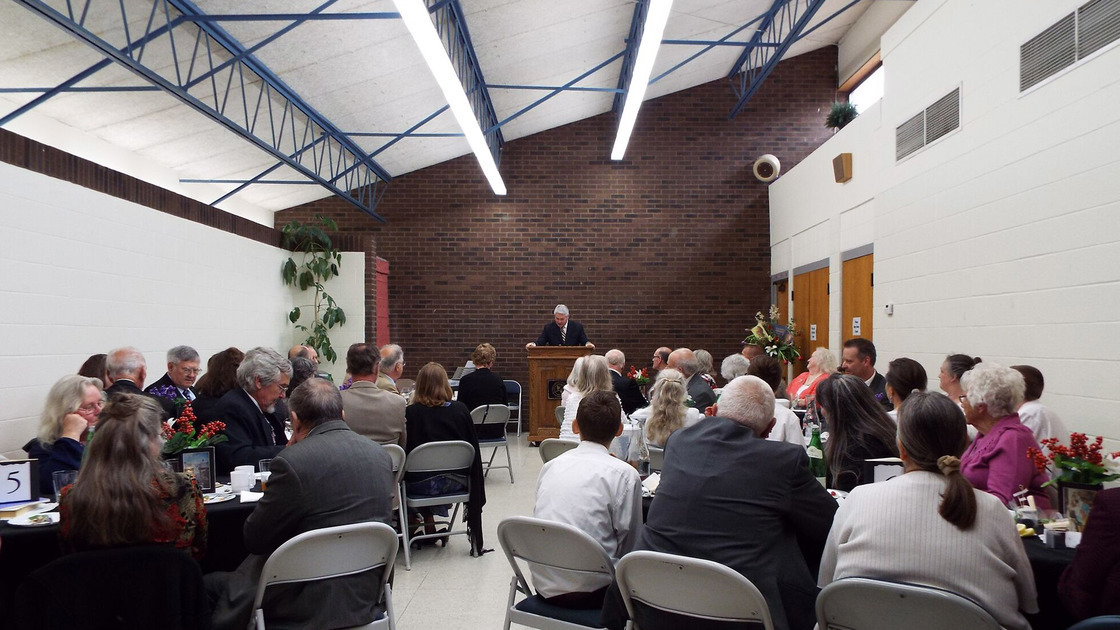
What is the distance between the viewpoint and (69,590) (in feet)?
6.57

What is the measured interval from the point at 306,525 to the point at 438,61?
357 cm

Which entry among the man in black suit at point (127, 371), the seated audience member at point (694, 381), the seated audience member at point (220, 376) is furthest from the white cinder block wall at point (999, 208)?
the man in black suit at point (127, 371)

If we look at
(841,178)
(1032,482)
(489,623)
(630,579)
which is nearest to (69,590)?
(630,579)

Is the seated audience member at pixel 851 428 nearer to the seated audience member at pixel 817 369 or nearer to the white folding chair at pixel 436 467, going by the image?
the white folding chair at pixel 436 467

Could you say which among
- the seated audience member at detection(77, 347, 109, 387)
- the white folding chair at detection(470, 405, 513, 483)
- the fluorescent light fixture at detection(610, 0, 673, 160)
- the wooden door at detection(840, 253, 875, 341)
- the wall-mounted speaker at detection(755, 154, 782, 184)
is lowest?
the white folding chair at detection(470, 405, 513, 483)

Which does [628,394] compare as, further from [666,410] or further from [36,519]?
[36,519]

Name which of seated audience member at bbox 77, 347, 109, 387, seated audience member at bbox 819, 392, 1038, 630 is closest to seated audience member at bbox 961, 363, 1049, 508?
seated audience member at bbox 819, 392, 1038, 630

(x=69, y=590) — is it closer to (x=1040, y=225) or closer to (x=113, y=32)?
(x=113, y=32)

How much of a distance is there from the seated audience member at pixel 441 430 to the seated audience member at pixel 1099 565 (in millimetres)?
3301

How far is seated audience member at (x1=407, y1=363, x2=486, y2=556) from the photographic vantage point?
4750 millimetres

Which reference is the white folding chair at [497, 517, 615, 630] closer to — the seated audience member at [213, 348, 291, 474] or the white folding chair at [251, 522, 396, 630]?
the white folding chair at [251, 522, 396, 630]

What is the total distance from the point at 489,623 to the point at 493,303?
7.80 meters

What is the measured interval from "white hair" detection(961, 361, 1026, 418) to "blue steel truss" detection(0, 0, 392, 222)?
496cm

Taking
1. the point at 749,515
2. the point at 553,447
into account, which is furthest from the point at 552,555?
the point at 553,447
